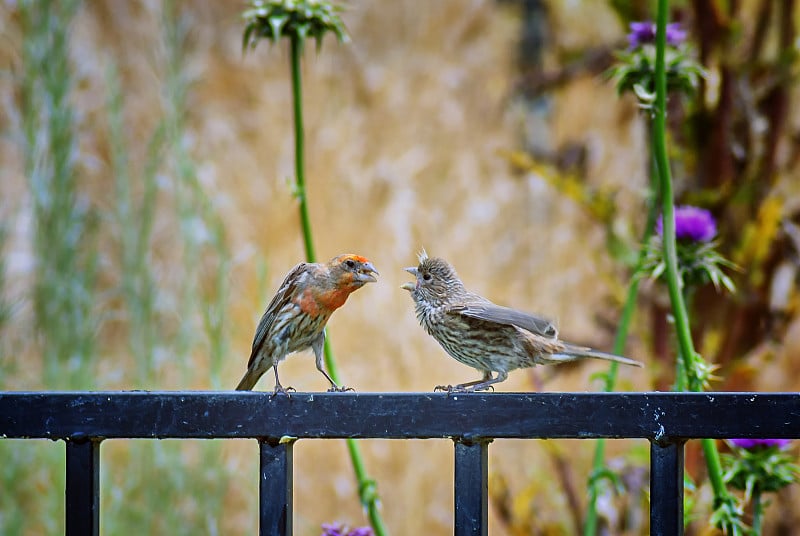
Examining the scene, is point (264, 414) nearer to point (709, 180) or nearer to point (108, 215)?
point (709, 180)

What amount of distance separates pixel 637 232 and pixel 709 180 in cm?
29

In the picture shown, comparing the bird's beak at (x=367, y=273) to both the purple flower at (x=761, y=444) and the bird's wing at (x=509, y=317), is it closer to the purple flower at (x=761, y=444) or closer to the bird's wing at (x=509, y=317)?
the bird's wing at (x=509, y=317)

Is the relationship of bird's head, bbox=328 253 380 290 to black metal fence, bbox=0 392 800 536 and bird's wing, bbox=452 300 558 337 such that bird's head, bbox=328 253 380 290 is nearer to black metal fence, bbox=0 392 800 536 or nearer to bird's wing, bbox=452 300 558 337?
bird's wing, bbox=452 300 558 337

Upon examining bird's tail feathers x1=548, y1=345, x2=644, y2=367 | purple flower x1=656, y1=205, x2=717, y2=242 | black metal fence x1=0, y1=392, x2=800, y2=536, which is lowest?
black metal fence x1=0, y1=392, x2=800, y2=536

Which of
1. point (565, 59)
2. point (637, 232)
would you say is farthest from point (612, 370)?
point (565, 59)

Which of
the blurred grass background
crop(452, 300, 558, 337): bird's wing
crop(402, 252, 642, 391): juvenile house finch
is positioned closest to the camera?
crop(452, 300, 558, 337): bird's wing

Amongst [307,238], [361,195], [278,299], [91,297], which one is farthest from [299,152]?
[361,195]

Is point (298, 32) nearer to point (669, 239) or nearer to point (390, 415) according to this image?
point (669, 239)

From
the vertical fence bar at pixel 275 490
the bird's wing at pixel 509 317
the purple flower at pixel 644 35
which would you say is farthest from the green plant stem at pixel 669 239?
the vertical fence bar at pixel 275 490

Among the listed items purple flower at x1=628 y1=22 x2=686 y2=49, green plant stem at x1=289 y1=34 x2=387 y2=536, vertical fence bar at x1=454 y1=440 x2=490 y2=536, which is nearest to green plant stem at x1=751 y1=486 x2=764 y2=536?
green plant stem at x1=289 y1=34 x2=387 y2=536

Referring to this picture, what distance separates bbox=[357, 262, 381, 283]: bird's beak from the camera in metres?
1.72

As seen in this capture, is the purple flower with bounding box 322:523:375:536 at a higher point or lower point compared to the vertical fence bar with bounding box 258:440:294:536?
lower

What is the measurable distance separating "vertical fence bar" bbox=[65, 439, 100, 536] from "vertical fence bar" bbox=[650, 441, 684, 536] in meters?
0.60

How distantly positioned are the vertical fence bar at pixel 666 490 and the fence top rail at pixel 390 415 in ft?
0.06
